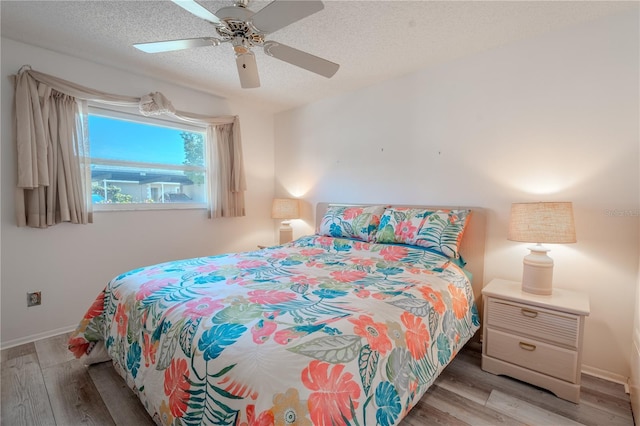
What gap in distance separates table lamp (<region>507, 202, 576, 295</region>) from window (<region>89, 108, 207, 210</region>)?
3.05 m

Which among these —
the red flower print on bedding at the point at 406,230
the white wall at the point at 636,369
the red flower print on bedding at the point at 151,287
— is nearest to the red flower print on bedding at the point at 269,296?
the red flower print on bedding at the point at 151,287

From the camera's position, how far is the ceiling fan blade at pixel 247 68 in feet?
5.81

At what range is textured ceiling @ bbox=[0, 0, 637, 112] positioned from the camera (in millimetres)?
1768

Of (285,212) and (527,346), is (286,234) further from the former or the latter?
(527,346)

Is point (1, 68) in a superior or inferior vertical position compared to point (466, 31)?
inferior

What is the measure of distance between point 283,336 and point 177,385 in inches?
18.9

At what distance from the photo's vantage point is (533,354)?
1.71 m

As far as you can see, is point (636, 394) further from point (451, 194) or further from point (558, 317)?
point (451, 194)

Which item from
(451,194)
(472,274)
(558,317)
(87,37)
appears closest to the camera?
(558,317)

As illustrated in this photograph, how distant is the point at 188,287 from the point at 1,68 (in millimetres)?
2329

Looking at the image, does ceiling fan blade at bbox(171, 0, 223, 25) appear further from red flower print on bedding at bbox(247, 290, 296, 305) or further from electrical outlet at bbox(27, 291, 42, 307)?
→ electrical outlet at bbox(27, 291, 42, 307)

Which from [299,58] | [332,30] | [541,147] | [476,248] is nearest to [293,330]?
[299,58]

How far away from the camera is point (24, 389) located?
1686 millimetres

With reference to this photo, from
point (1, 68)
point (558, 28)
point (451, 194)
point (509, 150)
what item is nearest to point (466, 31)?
point (558, 28)
